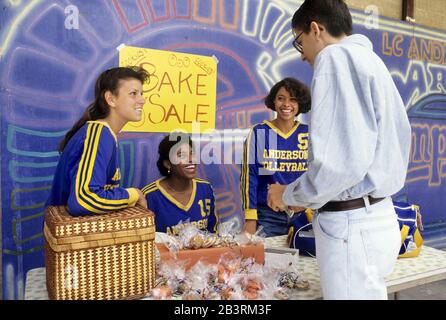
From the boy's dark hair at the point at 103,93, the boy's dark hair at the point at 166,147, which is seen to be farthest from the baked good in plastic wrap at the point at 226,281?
the boy's dark hair at the point at 166,147

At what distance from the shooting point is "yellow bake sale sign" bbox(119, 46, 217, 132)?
312cm

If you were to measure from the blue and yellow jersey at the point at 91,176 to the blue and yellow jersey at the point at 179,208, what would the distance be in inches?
34.0

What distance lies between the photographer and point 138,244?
1372mm

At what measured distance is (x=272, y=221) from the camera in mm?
2723

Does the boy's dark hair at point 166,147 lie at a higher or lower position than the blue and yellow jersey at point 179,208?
higher

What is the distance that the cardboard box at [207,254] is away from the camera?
1.53 metres

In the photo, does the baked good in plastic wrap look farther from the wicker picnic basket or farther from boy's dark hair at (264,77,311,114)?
boy's dark hair at (264,77,311,114)

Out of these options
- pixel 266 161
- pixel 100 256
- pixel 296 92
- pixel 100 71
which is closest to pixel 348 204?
pixel 100 256

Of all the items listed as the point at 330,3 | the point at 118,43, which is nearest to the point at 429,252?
the point at 330,3

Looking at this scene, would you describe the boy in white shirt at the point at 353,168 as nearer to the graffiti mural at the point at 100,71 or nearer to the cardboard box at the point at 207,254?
the cardboard box at the point at 207,254

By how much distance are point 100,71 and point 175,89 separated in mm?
586

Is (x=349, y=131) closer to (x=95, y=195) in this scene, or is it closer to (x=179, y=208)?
(x=95, y=195)
